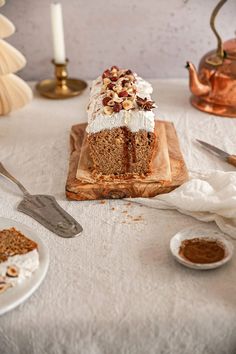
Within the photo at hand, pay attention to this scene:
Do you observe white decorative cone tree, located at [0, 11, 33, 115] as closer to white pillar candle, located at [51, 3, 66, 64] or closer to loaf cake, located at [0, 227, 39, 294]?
white pillar candle, located at [51, 3, 66, 64]

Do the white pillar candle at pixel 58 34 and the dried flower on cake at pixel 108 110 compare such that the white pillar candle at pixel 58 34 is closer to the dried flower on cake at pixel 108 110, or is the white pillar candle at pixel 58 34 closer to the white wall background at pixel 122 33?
the white wall background at pixel 122 33

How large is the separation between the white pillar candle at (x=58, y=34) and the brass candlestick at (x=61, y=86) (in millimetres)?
23

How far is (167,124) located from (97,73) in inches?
19.7

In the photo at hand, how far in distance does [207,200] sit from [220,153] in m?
0.29

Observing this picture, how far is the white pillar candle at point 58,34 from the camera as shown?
1.73 meters

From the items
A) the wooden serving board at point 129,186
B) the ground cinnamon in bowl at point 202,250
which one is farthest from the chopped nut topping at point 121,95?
the ground cinnamon in bowl at point 202,250

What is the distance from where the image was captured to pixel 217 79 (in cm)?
162

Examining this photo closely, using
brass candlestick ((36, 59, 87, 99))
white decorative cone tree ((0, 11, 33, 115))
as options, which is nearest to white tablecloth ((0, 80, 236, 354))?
white decorative cone tree ((0, 11, 33, 115))

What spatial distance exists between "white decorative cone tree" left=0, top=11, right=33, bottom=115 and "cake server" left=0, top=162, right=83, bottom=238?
1.51 ft

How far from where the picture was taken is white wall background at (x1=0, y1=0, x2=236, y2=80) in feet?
6.12

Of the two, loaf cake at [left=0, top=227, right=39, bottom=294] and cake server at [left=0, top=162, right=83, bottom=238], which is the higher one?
loaf cake at [left=0, top=227, right=39, bottom=294]

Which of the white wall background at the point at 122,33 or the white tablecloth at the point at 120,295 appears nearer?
the white tablecloth at the point at 120,295

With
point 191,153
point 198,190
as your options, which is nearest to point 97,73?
point 191,153

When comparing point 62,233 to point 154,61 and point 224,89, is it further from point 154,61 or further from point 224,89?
point 154,61
